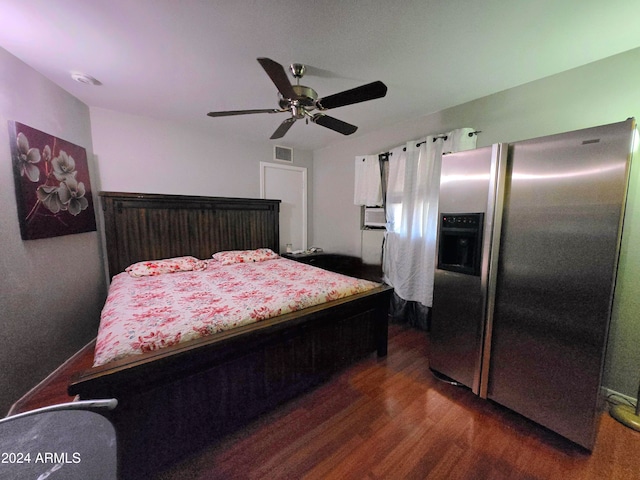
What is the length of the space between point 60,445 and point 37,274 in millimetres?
2002

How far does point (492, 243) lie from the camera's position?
1.59m

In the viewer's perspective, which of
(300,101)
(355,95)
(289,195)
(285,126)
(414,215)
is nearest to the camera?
(355,95)

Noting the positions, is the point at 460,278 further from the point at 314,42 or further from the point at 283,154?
the point at 283,154

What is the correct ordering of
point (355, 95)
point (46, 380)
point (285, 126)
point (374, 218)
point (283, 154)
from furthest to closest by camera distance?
point (283, 154), point (374, 218), point (285, 126), point (46, 380), point (355, 95)

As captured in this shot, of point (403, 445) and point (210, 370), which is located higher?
point (210, 370)

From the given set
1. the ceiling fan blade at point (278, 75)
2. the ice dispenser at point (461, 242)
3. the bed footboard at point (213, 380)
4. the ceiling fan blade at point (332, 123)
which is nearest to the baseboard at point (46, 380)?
the bed footboard at point (213, 380)

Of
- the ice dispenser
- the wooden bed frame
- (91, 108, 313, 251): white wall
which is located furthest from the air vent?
the ice dispenser

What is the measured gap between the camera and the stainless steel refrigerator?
1.25 m

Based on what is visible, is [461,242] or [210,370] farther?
[461,242]

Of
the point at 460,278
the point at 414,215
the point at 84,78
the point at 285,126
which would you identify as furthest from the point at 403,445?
the point at 84,78

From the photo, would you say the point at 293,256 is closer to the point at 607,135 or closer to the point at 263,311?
the point at 263,311

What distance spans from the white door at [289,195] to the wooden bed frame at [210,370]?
1.71 meters

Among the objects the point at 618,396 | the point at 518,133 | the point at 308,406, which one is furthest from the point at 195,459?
the point at 518,133

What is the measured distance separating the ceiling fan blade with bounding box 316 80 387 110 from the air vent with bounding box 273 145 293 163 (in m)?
2.29
